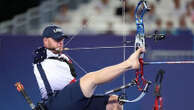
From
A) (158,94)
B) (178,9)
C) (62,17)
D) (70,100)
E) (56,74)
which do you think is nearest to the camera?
(158,94)

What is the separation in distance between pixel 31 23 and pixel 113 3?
1.94 m

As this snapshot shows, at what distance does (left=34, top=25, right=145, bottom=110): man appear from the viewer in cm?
496

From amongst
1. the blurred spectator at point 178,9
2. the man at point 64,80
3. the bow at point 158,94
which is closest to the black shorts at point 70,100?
the man at point 64,80

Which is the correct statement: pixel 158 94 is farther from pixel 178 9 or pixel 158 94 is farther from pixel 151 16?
pixel 178 9

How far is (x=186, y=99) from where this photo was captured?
25.8 feet

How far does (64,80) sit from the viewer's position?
5531mm

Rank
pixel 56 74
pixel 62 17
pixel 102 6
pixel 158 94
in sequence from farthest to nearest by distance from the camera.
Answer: pixel 102 6 → pixel 62 17 → pixel 56 74 → pixel 158 94

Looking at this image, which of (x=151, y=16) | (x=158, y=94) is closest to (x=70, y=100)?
(x=158, y=94)

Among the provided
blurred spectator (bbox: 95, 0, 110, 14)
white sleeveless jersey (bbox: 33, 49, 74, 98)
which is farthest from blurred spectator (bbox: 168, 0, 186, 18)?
white sleeveless jersey (bbox: 33, 49, 74, 98)

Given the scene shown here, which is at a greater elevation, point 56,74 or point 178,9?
point 178,9

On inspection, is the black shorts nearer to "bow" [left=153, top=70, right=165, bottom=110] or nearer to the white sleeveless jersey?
the white sleeveless jersey

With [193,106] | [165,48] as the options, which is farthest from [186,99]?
[165,48]

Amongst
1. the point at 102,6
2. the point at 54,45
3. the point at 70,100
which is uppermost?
the point at 102,6

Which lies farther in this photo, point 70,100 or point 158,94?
point 70,100
